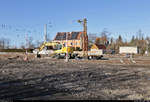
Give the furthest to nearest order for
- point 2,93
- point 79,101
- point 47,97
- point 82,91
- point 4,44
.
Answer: point 4,44, point 82,91, point 2,93, point 47,97, point 79,101

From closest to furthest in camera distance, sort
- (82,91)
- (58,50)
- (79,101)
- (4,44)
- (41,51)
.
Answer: (79,101)
(82,91)
(58,50)
(41,51)
(4,44)

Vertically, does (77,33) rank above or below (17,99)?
above

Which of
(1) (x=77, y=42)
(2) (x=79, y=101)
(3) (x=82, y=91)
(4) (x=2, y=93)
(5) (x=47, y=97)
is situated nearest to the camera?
(2) (x=79, y=101)

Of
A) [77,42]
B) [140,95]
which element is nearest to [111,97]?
[140,95]

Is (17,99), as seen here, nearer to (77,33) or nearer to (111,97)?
(111,97)

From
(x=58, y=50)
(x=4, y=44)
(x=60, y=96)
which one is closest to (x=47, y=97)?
(x=60, y=96)

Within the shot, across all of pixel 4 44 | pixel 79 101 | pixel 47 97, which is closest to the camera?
pixel 79 101

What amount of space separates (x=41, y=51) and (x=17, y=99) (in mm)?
30239

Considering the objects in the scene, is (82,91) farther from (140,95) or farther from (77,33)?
(77,33)

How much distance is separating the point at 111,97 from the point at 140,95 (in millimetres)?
Answer: 1098

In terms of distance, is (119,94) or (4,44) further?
(4,44)

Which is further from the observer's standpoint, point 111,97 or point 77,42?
point 77,42

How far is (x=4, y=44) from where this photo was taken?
3878 inches

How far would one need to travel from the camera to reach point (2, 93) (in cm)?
650
